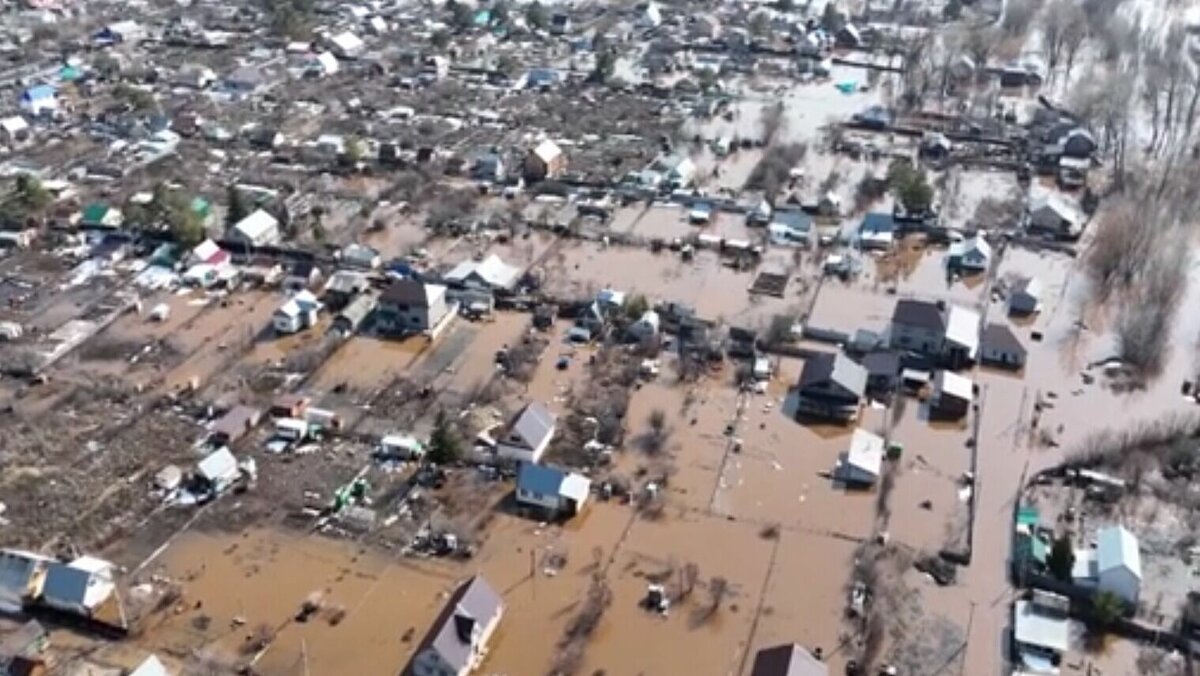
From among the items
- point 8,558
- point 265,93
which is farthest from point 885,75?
point 8,558

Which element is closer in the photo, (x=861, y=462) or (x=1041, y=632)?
(x=1041, y=632)

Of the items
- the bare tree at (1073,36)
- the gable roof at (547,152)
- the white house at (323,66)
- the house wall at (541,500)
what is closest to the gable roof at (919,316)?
the house wall at (541,500)

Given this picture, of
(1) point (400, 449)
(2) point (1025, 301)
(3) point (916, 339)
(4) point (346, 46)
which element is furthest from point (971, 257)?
(4) point (346, 46)

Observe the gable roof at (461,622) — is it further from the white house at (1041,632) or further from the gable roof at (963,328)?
the gable roof at (963,328)

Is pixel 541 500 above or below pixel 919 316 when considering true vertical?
below

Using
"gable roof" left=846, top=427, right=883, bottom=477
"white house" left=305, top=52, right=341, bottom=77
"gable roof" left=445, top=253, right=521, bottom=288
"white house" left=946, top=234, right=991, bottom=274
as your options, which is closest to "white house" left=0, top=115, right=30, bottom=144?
"white house" left=305, top=52, right=341, bottom=77

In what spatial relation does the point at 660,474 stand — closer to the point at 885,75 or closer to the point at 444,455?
the point at 444,455

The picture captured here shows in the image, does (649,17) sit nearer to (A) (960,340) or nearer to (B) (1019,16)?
(B) (1019,16)
